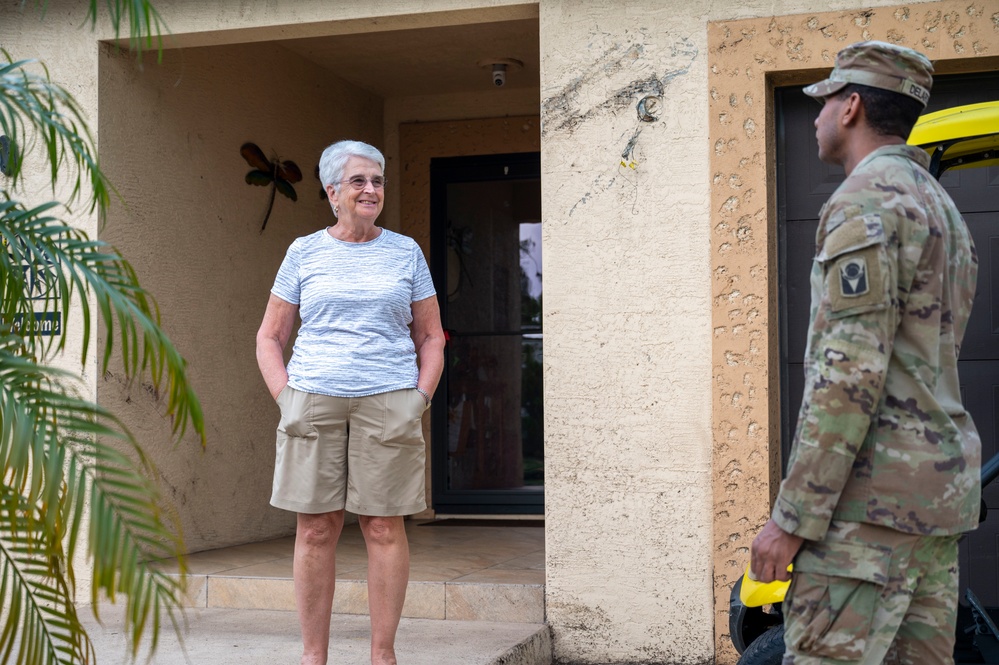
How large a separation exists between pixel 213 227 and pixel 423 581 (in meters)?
2.47

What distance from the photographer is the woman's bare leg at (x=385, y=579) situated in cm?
395

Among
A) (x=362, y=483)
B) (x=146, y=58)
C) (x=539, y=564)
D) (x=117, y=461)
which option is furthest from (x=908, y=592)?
(x=146, y=58)

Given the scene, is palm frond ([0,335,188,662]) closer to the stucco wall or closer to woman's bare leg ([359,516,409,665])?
woman's bare leg ([359,516,409,665])

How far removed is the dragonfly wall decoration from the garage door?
10.8 feet

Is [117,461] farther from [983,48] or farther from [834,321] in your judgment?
[983,48]

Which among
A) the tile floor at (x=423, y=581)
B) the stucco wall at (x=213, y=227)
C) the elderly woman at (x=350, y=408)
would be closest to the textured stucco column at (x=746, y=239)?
the tile floor at (x=423, y=581)

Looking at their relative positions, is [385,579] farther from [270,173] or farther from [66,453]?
[270,173]

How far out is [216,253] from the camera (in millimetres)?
6691

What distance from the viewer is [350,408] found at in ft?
12.9

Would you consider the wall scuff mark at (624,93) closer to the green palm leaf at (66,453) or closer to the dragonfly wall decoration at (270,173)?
the dragonfly wall decoration at (270,173)

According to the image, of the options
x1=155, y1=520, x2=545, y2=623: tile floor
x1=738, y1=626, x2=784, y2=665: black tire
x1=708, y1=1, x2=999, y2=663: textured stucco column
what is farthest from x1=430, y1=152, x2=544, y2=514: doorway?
x1=738, y1=626, x2=784, y2=665: black tire

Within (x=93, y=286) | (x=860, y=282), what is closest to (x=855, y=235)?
(x=860, y=282)

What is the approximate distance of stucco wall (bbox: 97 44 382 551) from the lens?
5.99m

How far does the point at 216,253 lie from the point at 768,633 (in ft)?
14.0
